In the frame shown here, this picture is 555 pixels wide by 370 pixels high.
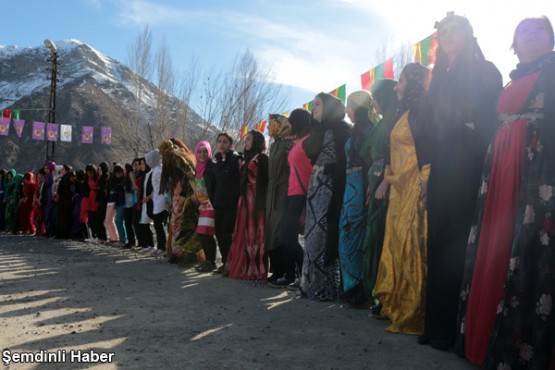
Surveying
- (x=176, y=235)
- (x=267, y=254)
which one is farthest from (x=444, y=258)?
(x=176, y=235)

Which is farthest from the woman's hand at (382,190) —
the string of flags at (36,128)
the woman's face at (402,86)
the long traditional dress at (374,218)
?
the string of flags at (36,128)

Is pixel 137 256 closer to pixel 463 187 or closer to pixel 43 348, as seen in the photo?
pixel 43 348

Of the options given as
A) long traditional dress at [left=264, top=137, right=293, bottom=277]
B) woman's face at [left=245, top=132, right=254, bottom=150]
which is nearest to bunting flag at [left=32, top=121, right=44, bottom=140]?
woman's face at [left=245, top=132, right=254, bottom=150]

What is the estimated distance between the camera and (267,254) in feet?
20.0

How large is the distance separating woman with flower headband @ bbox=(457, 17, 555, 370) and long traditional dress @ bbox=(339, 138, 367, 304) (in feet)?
5.33

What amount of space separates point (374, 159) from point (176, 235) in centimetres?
400

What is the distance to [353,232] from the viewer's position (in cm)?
461

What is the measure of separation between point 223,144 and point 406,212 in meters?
3.44

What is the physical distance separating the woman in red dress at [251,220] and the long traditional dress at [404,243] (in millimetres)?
2425

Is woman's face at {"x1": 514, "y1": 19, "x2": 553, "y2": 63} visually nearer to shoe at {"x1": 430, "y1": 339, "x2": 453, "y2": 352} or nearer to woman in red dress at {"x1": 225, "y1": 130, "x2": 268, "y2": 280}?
shoe at {"x1": 430, "y1": 339, "x2": 453, "y2": 352}

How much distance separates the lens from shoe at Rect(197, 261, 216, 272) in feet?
22.4

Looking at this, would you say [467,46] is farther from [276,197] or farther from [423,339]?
[276,197]

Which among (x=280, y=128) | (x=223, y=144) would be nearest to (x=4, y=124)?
(x=223, y=144)

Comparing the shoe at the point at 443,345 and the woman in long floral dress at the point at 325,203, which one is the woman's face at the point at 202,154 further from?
the shoe at the point at 443,345
